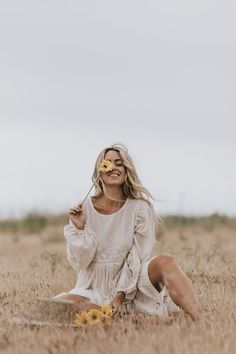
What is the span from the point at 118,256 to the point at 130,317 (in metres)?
0.92

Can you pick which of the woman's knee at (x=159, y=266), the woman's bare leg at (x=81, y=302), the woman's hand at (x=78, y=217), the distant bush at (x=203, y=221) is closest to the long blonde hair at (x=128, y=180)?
the woman's hand at (x=78, y=217)

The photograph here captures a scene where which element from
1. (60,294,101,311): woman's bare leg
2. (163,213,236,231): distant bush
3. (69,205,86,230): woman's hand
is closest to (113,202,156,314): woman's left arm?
(60,294,101,311): woman's bare leg

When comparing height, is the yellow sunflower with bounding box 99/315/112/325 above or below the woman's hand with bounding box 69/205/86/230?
below

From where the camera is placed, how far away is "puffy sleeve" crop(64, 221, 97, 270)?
7.73 meters

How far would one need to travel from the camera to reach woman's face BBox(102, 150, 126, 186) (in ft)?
25.8

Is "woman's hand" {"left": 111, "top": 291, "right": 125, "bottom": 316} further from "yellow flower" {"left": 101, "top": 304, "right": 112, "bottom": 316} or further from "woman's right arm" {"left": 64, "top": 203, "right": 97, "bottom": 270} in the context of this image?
"woman's right arm" {"left": 64, "top": 203, "right": 97, "bottom": 270}

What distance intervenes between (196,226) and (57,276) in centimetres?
948

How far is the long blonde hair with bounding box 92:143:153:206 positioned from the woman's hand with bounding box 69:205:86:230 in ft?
1.01

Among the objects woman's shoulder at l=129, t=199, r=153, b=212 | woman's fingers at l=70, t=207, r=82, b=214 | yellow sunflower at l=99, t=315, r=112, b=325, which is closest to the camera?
yellow sunflower at l=99, t=315, r=112, b=325

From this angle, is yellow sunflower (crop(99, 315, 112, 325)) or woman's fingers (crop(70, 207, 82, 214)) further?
woman's fingers (crop(70, 207, 82, 214))

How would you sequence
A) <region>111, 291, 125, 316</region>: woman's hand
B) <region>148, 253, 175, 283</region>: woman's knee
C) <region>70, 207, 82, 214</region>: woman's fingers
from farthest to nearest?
<region>70, 207, 82, 214</region>: woman's fingers, <region>111, 291, 125, 316</region>: woman's hand, <region>148, 253, 175, 283</region>: woman's knee

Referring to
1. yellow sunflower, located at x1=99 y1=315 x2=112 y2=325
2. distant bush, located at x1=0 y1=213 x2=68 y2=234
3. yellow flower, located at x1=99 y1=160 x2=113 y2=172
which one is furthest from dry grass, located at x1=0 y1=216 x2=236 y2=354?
distant bush, located at x1=0 y1=213 x2=68 y2=234

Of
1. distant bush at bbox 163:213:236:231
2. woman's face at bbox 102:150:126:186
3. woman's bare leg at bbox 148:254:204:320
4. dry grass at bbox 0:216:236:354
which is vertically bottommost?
distant bush at bbox 163:213:236:231

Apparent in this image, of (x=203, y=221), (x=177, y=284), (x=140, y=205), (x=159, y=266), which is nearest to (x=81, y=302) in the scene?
(x=159, y=266)
